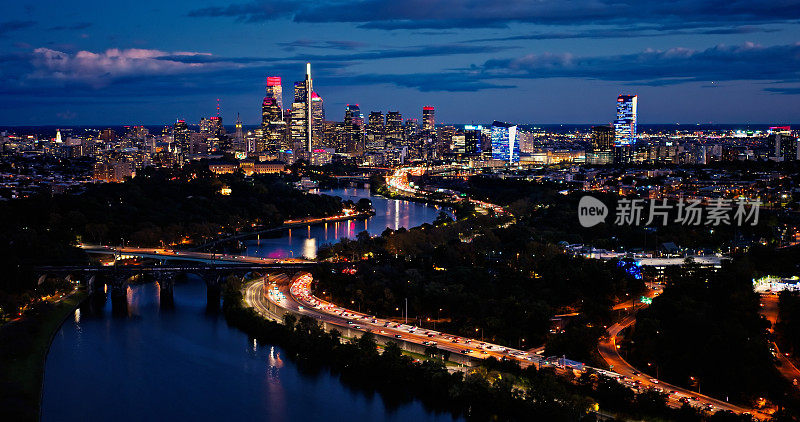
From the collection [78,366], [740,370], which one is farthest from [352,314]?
[740,370]

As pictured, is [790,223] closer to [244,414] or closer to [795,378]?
[795,378]

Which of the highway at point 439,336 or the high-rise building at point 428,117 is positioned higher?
the high-rise building at point 428,117

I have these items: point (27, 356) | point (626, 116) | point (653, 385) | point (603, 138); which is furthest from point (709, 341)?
point (626, 116)

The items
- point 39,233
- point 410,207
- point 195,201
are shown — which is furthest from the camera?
point 410,207

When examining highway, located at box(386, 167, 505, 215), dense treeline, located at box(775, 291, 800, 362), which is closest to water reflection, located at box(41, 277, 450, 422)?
dense treeline, located at box(775, 291, 800, 362)

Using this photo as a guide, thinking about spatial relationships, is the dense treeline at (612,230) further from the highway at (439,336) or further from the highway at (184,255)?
the highway at (184,255)

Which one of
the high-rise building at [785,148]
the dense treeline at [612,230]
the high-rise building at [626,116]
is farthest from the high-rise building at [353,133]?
the dense treeline at [612,230]

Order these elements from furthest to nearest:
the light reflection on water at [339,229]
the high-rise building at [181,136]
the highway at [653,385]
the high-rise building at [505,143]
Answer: the high-rise building at [181,136] < the high-rise building at [505,143] < the light reflection on water at [339,229] < the highway at [653,385]
